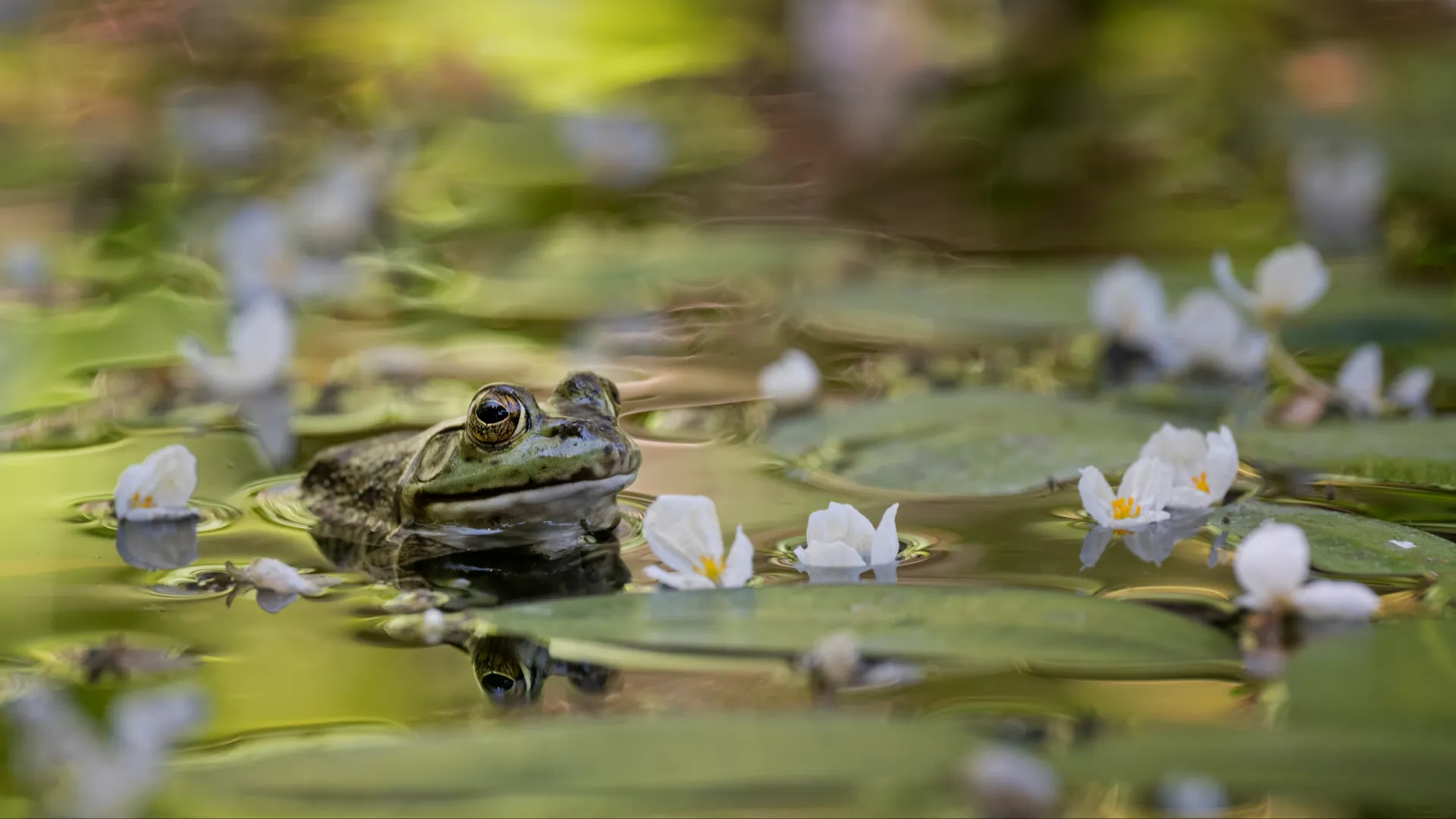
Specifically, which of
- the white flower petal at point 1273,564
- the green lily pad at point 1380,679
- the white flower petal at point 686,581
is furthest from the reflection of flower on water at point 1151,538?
the white flower petal at point 686,581

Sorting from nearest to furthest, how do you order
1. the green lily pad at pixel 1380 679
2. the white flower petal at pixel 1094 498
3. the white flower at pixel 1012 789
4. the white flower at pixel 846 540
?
the white flower at pixel 1012 789 → the green lily pad at pixel 1380 679 → the white flower at pixel 846 540 → the white flower petal at pixel 1094 498

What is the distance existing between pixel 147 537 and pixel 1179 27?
15.3 feet

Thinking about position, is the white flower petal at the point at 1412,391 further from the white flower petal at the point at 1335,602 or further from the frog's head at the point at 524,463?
the frog's head at the point at 524,463

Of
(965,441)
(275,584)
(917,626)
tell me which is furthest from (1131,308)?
(275,584)

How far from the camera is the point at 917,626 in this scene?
135 centimetres

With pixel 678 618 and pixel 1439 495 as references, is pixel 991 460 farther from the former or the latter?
pixel 678 618

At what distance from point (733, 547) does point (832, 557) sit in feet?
0.47

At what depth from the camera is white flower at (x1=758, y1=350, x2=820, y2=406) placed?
2.41m

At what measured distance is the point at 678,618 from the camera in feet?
4.53

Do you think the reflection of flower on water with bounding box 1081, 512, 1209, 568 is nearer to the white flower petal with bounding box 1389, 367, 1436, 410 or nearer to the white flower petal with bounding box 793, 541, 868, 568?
the white flower petal with bounding box 793, 541, 868, 568

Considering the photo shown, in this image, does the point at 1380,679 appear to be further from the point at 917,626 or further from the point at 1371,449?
the point at 1371,449

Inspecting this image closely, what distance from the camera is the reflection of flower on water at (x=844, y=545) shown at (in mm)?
1559

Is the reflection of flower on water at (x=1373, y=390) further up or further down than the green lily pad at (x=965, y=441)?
further up

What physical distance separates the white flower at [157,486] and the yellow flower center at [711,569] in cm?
73
